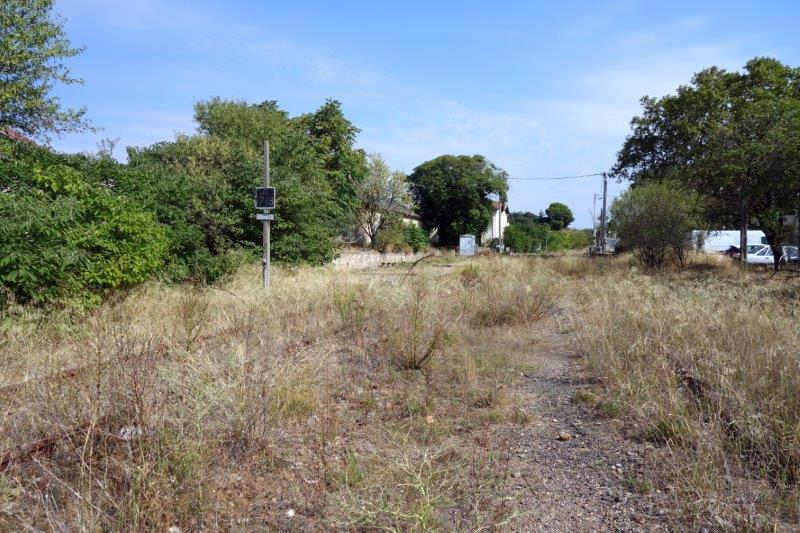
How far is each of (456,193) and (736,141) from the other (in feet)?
115

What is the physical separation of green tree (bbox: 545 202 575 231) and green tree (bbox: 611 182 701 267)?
84850 millimetres

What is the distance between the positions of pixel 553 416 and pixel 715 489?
168 centimetres

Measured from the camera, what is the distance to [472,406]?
4.72 m

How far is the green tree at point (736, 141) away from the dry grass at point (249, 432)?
1462 centimetres

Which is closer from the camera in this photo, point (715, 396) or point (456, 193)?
point (715, 396)

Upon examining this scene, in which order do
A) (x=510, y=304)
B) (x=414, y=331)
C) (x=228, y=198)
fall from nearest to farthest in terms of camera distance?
(x=414, y=331) → (x=510, y=304) → (x=228, y=198)

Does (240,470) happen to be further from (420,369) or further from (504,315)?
(504,315)

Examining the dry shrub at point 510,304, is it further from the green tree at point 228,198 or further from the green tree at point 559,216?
the green tree at point 559,216

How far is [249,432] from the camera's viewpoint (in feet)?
11.5

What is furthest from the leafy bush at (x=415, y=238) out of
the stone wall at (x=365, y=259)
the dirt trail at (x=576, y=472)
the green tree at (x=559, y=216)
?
the green tree at (x=559, y=216)

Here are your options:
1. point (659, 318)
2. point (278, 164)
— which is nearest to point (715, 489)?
point (659, 318)

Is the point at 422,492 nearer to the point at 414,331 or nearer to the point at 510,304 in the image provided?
the point at 414,331

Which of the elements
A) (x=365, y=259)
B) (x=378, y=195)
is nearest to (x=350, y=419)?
(x=365, y=259)

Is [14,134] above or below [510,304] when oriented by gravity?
above
